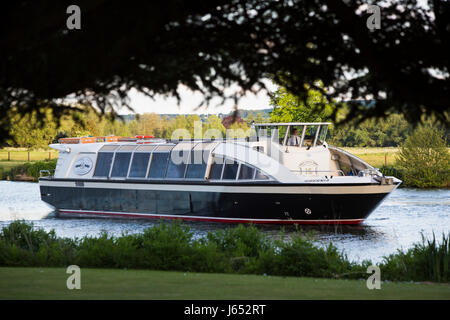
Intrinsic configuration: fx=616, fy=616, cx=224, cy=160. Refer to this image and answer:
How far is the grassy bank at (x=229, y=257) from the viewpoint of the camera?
12.4 metres

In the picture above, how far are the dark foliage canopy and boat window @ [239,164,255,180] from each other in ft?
61.4

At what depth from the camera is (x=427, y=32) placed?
7637 mm

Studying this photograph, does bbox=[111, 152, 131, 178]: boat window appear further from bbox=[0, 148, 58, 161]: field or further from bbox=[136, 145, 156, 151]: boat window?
bbox=[0, 148, 58, 161]: field

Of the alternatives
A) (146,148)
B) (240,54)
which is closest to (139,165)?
(146,148)

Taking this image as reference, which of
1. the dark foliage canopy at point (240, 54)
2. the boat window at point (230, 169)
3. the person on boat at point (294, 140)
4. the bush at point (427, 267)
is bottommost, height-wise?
the bush at point (427, 267)

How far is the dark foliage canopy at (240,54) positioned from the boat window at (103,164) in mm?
24564

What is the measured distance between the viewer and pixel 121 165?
1264 inches

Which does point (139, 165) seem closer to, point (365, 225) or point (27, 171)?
point (365, 225)

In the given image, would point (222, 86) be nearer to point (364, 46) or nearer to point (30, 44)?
point (364, 46)

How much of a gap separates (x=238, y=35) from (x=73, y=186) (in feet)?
88.3

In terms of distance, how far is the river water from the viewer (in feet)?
73.3

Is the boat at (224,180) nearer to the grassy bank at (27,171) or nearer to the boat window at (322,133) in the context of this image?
the boat window at (322,133)

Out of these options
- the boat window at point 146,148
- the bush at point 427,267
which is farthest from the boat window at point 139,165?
the bush at point 427,267
